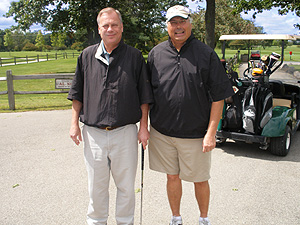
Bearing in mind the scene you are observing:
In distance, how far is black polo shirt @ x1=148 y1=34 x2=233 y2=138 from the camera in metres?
2.73

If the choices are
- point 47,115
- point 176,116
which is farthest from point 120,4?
point 176,116

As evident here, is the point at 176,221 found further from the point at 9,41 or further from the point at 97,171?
the point at 9,41

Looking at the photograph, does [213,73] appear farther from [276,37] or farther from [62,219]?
[276,37]

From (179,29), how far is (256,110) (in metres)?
2.77

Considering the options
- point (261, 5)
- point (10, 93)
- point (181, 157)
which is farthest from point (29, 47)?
point (181, 157)

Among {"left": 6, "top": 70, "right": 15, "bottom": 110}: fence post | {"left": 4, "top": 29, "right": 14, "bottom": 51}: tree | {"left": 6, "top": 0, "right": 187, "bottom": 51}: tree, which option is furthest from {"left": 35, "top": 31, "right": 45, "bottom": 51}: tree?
{"left": 6, "top": 70, "right": 15, "bottom": 110}: fence post

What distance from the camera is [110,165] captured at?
2.89 m

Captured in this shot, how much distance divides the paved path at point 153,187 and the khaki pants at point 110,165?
1.44ft

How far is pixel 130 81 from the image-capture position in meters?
2.74

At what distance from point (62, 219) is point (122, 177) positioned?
→ 961 mm

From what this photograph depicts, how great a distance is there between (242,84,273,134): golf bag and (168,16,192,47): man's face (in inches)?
103

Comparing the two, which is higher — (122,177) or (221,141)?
(122,177)

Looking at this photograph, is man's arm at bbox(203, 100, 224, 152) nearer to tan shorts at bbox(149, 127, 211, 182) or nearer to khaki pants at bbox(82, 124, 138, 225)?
tan shorts at bbox(149, 127, 211, 182)

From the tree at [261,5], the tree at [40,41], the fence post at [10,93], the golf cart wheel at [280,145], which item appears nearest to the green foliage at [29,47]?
the tree at [40,41]
